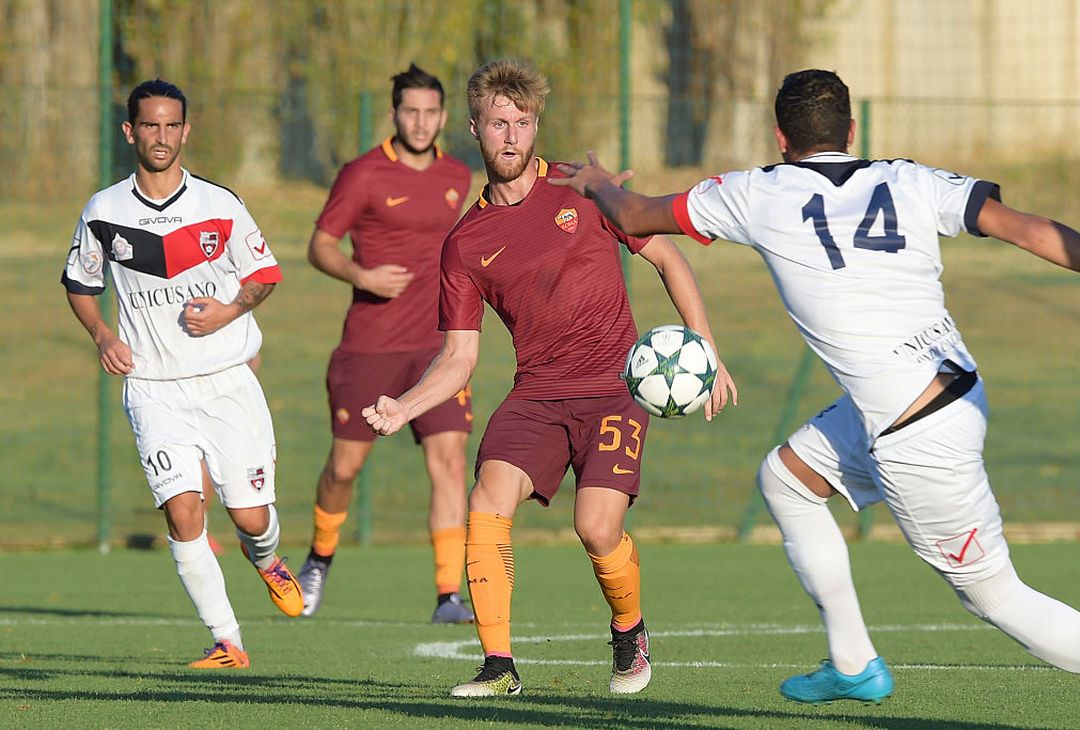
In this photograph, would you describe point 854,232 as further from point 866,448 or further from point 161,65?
point 161,65

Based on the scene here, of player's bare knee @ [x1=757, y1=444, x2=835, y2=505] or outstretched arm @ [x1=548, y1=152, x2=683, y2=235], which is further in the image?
player's bare knee @ [x1=757, y1=444, x2=835, y2=505]

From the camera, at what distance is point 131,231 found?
25.3 ft

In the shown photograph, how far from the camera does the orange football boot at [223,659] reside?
24.2ft

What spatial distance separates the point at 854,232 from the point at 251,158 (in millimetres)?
10034

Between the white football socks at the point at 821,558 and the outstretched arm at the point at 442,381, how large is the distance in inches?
51.2

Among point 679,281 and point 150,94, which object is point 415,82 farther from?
point 679,281

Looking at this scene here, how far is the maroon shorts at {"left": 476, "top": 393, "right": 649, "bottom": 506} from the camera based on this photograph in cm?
652

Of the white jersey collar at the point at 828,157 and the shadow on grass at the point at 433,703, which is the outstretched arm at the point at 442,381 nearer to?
the shadow on grass at the point at 433,703

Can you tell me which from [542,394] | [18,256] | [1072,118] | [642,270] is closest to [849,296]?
[542,394]

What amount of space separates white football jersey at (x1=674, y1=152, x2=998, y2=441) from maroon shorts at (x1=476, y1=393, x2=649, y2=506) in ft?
4.59

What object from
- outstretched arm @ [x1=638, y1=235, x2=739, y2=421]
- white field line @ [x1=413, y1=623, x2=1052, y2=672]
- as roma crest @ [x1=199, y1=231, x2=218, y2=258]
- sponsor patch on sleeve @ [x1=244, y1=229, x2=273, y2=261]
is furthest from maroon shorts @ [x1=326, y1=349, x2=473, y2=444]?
outstretched arm @ [x1=638, y1=235, x2=739, y2=421]

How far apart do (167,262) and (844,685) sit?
3.66 m

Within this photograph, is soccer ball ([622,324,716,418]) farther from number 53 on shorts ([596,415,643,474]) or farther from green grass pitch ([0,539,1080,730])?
green grass pitch ([0,539,1080,730])

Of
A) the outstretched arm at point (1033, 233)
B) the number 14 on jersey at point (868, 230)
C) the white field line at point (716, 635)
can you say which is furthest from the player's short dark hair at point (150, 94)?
the outstretched arm at point (1033, 233)
